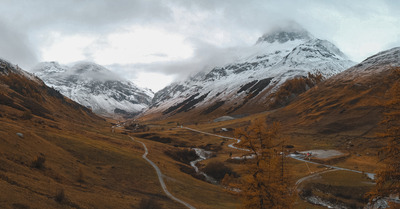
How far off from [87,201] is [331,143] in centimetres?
11271

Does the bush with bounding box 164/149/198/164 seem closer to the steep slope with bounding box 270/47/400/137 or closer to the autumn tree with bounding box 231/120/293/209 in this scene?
the autumn tree with bounding box 231/120/293/209

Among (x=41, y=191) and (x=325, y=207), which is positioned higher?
(x=41, y=191)

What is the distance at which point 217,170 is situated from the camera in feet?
268

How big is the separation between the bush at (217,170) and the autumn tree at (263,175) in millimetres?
52195

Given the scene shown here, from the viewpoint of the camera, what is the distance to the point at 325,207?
170ft

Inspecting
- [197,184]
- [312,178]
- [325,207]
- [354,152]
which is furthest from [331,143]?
[197,184]

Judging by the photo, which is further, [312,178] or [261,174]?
[312,178]

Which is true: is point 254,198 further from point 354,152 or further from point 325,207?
point 354,152

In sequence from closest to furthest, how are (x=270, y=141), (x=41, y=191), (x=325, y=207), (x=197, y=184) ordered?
(x=41, y=191)
(x=270, y=141)
(x=325, y=207)
(x=197, y=184)

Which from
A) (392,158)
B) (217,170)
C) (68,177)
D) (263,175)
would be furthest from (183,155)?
(392,158)

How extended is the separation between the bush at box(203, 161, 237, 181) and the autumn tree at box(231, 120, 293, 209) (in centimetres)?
5220

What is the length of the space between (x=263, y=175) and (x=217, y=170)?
56626 millimetres

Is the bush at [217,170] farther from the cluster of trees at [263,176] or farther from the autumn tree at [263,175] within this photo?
the autumn tree at [263,175]

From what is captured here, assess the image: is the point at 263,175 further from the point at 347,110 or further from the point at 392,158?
the point at 347,110
